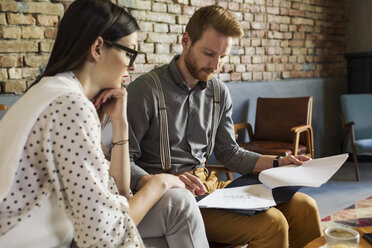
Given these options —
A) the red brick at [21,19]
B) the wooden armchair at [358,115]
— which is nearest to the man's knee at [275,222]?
the red brick at [21,19]

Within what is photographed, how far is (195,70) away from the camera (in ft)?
6.66

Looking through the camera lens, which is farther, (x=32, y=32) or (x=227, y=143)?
(x=32, y=32)

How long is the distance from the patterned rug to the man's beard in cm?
168

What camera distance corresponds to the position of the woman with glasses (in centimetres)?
105

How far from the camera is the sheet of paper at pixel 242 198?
5.26 ft

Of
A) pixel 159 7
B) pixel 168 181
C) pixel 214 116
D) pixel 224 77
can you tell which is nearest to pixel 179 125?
pixel 214 116

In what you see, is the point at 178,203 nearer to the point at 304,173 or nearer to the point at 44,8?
the point at 304,173

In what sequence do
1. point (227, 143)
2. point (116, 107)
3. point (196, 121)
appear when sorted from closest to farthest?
point (116, 107)
point (196, 121)
point (227, 143)

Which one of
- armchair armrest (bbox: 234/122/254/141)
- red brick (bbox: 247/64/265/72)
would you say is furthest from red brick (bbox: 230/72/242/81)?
armchair armrest (bbox: 234/122/254/141)

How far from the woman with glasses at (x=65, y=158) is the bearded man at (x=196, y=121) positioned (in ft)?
2.05

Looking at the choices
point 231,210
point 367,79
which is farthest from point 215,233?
point 367,79

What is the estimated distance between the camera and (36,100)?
1075 mm

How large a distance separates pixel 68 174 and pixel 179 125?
3.37 ft

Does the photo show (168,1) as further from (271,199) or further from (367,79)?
(367,79)
